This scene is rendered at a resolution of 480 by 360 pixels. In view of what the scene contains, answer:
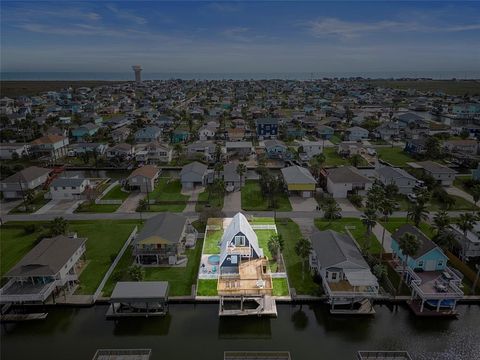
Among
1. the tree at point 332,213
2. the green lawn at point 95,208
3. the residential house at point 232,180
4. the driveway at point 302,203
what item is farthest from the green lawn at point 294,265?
the green lawn at point 95,208

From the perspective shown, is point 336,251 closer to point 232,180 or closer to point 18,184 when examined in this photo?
point 232,180

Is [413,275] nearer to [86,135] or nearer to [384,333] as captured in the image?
[384,333]

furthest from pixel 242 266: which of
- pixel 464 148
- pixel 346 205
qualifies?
pixel 464 148

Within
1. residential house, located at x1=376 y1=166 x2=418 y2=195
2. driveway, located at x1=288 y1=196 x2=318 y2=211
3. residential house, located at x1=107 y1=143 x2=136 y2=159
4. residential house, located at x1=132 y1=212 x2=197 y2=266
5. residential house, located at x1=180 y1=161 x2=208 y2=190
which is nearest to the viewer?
residential house, located at x1=132 y1=212 x2=197 y2=266

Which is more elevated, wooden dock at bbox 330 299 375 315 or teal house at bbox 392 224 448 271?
teal house at bbox 392 224 448 271

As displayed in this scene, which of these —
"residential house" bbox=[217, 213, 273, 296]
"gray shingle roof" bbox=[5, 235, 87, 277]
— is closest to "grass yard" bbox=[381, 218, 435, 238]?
"residential house" bbox=[217, 213, 273, 296]

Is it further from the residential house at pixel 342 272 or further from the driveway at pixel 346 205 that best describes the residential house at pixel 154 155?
the residential house at pixel 342 272

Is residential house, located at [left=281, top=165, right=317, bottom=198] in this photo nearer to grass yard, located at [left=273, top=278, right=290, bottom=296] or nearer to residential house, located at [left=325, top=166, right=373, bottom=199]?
residential house, located at [left=325, top=166, right=373, bottom=199]
